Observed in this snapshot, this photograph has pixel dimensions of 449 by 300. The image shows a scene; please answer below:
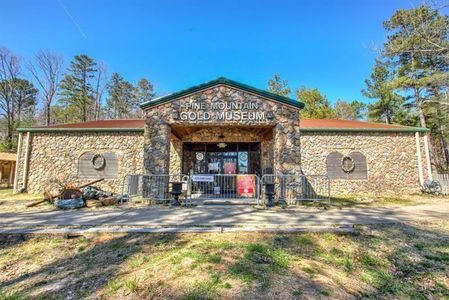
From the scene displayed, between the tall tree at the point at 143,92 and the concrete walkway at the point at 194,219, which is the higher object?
the tall tree at the point at 143,92

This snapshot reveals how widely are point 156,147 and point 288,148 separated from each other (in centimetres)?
526

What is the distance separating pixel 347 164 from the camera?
1311cm

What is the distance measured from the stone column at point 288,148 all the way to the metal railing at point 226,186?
123cm

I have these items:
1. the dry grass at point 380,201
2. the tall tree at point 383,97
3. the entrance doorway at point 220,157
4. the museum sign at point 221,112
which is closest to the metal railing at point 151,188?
the museum sign at point 221,112

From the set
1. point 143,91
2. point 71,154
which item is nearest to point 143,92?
point 143,91

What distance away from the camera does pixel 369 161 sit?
13164 mm

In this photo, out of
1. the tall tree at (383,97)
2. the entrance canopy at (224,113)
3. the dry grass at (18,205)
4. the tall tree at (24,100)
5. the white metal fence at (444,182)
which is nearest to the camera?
the dry grass at (18,205)

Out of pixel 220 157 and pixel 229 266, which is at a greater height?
pixel 220 157

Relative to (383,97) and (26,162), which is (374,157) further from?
(26,162)

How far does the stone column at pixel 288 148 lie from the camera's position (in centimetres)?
897

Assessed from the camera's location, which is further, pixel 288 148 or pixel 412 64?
pixel 412 64

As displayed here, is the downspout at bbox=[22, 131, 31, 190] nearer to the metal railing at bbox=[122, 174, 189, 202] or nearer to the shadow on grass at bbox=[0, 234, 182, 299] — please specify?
the metal railing at bbox=[122, 174, 189, 202]

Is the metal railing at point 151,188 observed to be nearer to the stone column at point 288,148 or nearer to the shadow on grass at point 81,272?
the stone column at point 288,148

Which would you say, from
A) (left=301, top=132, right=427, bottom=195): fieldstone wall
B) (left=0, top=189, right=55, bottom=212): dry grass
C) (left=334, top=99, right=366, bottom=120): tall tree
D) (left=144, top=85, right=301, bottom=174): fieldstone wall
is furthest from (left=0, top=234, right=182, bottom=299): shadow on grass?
(left=334, top=99, right=366, bottom=120): tall tree
